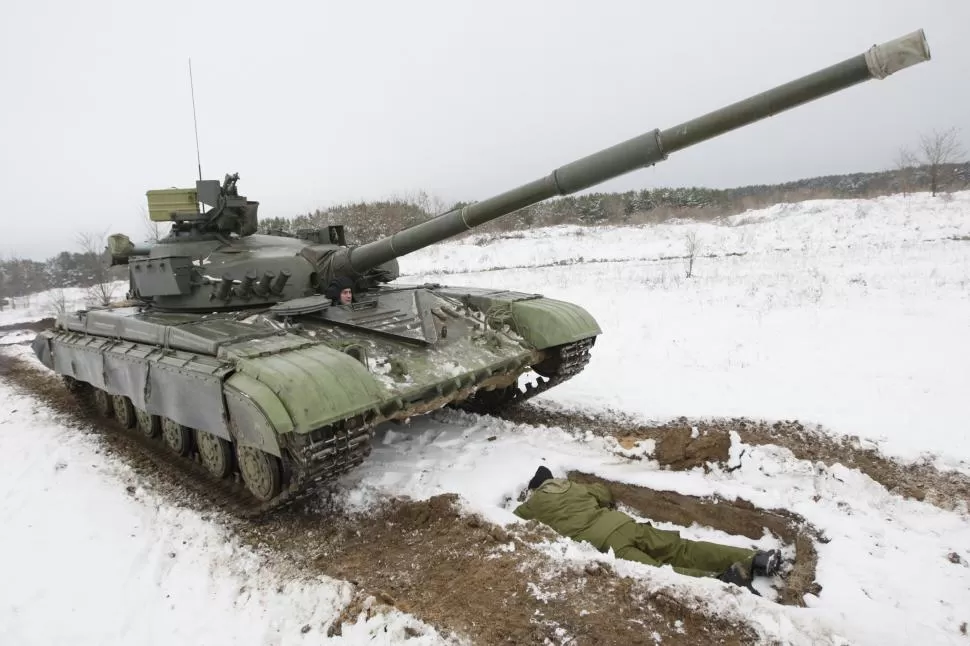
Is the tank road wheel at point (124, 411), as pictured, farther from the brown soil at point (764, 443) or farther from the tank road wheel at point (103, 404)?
the brown soil at point (764, 443)

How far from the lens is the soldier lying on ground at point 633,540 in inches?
142

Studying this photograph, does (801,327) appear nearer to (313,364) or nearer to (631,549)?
(631,549)

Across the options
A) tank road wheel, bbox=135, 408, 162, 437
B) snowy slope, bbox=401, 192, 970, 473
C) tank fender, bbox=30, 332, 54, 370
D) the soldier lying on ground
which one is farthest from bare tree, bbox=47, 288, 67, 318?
the soldier lying on ground

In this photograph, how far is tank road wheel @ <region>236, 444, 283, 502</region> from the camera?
4754mm

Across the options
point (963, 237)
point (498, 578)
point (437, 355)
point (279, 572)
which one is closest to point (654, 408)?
point (437, 355)

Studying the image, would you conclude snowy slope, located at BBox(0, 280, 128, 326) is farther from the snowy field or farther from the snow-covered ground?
the snowy field

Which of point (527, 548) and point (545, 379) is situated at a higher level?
point (545, 379)

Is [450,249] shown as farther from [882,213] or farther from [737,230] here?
[882,213]

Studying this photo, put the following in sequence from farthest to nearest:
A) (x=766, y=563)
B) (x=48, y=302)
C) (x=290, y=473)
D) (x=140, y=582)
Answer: (x=48, y=302) < (x=290, y=473) < (x=140, y=582) < (x=766, y=563)

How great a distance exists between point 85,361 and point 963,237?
20.2 meters

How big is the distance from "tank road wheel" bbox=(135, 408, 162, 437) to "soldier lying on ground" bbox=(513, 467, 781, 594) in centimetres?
451

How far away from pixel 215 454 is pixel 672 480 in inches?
161

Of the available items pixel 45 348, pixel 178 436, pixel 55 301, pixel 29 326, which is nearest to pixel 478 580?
pixel 178 436

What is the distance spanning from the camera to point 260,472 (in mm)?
4883
